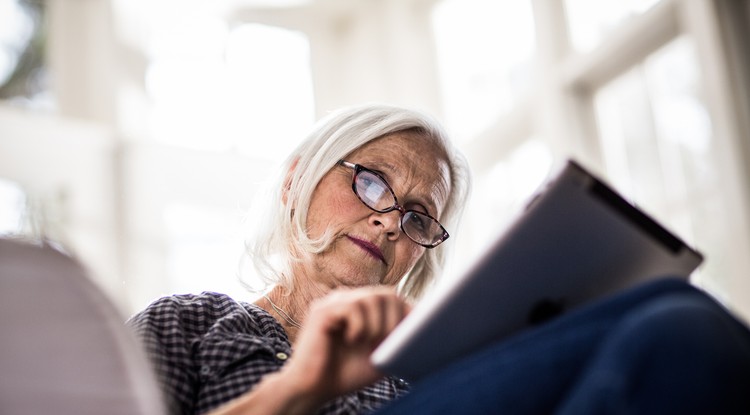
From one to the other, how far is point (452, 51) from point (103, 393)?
139 inches

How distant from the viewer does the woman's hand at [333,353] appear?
92cm

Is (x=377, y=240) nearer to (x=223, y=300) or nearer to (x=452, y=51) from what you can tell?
(x=223, y=300)

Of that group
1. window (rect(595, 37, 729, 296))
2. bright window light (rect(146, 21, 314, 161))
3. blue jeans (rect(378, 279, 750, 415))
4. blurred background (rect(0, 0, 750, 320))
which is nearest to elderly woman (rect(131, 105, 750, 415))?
blue jeans (rect(378, 279, 750, 415))

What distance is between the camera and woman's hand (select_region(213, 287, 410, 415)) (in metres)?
0.92

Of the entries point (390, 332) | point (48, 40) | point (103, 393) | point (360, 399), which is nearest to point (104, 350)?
point (103, 393)

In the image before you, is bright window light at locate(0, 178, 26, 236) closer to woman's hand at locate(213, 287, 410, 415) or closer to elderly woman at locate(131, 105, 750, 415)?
elderly woman at locate(131, 105, 750, 415)

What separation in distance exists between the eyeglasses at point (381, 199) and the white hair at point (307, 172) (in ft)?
0.17

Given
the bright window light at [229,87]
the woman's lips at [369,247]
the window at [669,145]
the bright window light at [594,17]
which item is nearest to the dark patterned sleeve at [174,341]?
the woman's lips at [369,247]

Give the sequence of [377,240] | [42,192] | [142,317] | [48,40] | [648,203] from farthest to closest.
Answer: [48,40] → [42,192] → [648,203] → [377,240] → [142,317]

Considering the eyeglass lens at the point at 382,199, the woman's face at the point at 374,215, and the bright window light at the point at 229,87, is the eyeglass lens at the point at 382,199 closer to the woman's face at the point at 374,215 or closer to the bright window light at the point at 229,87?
the woman's face at the point at 374,215

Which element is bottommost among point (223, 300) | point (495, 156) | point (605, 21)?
point (495, 156)

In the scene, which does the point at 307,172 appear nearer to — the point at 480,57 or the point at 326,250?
the point at 326,250

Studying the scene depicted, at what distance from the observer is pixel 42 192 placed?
362 centimetres

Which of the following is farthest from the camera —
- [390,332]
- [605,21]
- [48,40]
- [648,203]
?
[48,40]
